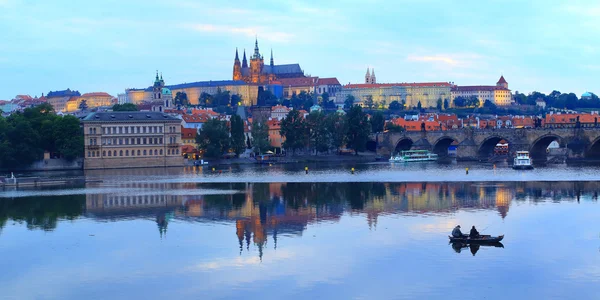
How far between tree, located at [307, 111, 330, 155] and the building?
17838 mm

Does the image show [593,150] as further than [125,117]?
No

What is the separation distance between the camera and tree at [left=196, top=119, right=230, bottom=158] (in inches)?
3720

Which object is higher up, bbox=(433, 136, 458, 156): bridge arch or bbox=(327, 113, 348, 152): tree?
bbox=(327, 113, 348, 152): tree

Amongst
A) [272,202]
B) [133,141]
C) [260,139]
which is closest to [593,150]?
[260,139]

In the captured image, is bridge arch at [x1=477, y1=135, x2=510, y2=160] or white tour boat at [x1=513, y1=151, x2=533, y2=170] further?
bridge arch at [x1=477, y1=135, x2=510, y2=160]

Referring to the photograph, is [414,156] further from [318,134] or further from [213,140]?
[213,140]

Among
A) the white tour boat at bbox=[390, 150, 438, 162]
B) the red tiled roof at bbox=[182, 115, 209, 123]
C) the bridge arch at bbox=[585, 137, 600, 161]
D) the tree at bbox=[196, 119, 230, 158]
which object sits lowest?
the white tour boat at bbox=[390, 150, 438, 162]

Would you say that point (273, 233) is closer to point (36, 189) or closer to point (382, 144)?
point (36, 189)

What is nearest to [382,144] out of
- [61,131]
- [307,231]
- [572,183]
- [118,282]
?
[61,131]

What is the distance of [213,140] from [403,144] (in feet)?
92.5

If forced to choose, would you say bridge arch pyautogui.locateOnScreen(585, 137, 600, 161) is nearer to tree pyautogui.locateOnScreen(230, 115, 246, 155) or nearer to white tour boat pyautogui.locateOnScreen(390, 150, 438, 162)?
white tour boat pyautogui.locateOnScreen(390, 150, 438, 162)

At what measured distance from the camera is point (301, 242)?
34000 millimetres

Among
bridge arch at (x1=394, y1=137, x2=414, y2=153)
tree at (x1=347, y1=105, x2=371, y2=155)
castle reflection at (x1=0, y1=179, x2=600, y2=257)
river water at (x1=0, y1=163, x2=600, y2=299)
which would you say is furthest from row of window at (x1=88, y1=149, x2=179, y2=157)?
bridge arch at (x1=394, y1=137, x2=414, y2=153)

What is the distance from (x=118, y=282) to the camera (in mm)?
27641
